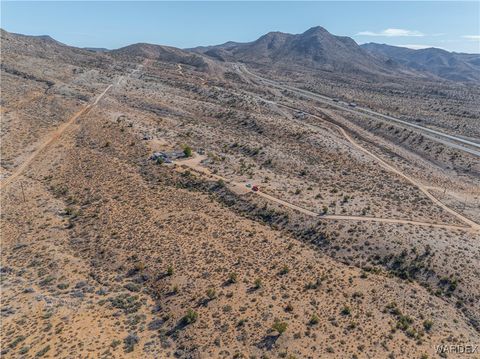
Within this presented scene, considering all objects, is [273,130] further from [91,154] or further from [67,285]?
[67,285]

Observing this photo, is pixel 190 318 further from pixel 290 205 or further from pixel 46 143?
pixel 46 143

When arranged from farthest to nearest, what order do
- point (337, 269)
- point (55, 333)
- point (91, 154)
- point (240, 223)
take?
point (91, 154) → point (240, 223) → point (337, 269) → point (55, 333)

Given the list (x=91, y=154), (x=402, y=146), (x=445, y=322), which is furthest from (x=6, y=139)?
(x=402, y=146)

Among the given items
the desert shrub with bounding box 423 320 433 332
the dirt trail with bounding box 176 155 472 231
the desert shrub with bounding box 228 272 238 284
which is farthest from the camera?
the dirt trail with bounding box 176 155 472 231

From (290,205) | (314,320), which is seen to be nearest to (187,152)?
(290,205)

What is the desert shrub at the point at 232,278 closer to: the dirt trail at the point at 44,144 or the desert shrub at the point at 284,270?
the desert shrub at the point at 284,270

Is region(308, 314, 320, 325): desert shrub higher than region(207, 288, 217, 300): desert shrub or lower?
lower

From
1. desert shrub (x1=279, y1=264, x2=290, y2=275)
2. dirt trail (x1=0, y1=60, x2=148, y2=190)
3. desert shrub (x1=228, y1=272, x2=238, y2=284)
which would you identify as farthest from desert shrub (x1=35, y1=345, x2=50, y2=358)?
dirt trail (x1=0, y1=60, x2=148, y2=190)

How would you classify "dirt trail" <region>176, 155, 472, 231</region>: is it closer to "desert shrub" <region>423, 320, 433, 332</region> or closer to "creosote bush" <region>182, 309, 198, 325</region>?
"desert shrub" <region>423, 320, 433, 332</region>
